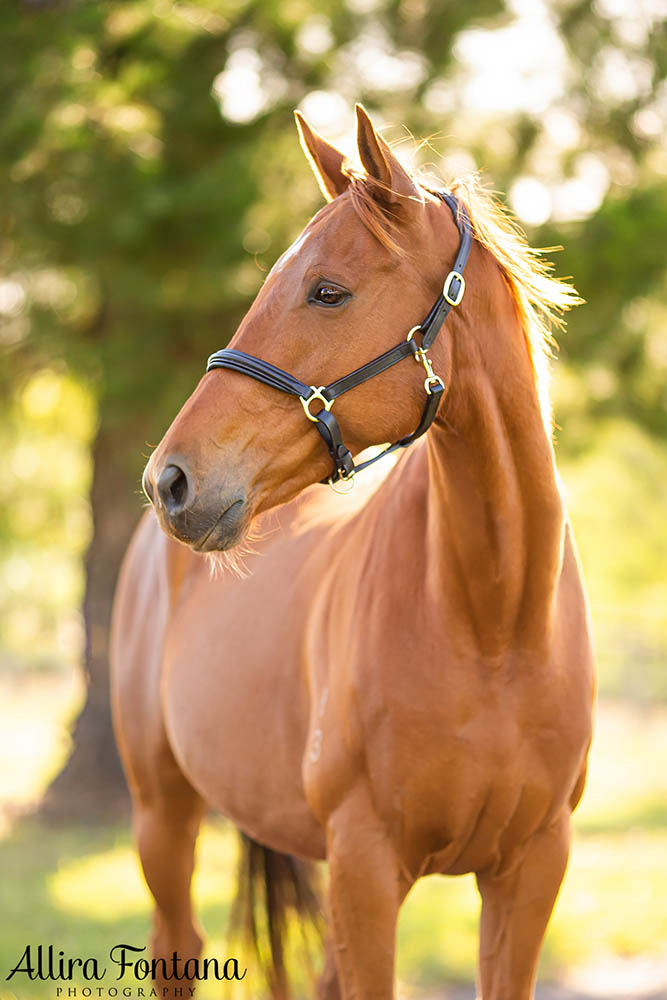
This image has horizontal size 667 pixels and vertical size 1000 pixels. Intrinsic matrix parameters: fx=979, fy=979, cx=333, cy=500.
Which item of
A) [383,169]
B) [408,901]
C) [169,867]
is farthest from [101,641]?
[383,169]

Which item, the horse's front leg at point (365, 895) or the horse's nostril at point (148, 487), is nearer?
the horse's nostril at point (148, 487)

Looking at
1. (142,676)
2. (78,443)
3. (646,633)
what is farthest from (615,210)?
(646,633)

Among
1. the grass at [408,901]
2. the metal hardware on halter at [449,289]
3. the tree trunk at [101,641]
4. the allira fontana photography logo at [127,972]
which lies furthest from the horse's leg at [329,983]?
the tree trunk at [101,641]

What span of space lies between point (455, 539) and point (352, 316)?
0.61 metres

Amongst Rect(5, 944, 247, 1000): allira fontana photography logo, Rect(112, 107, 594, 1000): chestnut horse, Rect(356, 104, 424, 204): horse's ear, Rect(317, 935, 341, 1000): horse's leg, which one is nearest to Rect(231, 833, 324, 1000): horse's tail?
Rect(5, 944, 247, 1000): allira fontana photography logo

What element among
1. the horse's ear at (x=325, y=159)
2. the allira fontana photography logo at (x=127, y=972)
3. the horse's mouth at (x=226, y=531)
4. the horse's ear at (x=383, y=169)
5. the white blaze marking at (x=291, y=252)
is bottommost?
the allira fontana photography logo at (x=127, y=972)

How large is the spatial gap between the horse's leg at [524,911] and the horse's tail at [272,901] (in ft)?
4.50

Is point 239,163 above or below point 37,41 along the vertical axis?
below

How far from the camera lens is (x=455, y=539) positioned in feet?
7.59

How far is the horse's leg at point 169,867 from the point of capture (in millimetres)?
3629

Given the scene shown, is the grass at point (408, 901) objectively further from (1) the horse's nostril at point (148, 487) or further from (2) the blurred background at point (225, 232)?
(1) the horse's nostril at point (148, 487)

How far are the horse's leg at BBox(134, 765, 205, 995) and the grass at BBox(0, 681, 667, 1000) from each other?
9.7 inches

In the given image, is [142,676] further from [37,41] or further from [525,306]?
[37,41]

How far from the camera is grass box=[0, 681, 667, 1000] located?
16.8 ft
